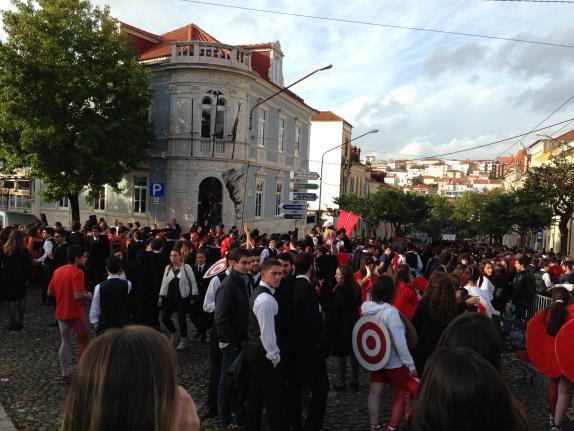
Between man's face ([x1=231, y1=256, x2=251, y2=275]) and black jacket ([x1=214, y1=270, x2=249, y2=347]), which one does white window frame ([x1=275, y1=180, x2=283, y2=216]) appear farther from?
black jacket ([x1=214, y1=270, x2=249, y2=347])

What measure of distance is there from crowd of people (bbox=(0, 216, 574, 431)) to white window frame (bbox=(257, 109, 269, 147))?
53.1 ft

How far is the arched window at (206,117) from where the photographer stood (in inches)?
964

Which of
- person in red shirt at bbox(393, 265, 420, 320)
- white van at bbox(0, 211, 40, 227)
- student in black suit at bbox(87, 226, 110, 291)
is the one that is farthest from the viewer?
white van at bbox(0, 211, 40, 227)

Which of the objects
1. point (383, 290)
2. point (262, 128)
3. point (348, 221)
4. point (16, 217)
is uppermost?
point (262, 128)

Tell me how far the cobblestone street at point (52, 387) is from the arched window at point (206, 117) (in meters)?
16.9

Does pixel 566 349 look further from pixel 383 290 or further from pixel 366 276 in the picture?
pixel 366 276

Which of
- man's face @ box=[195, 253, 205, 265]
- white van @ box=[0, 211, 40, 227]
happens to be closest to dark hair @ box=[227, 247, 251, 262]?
man's face @ box=[195, 253, 205, 265]

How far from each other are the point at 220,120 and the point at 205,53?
10.7ft

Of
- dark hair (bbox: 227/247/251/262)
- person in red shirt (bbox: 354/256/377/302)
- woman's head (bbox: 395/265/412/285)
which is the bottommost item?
person in red shirt (bbox: 354/256/377/302)

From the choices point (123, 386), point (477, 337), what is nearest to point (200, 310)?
point (477, 337)

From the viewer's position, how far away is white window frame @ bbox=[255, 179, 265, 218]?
27.9 m

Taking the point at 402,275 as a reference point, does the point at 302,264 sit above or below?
above

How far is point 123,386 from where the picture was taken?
1605 millimetres

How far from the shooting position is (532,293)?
10164mm
